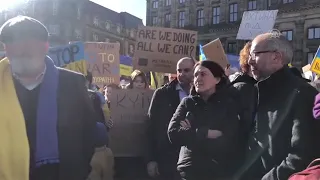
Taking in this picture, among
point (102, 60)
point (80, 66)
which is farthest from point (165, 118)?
point (102, 60)

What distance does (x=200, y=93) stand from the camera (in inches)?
119

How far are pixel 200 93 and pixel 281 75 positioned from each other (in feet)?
2.34

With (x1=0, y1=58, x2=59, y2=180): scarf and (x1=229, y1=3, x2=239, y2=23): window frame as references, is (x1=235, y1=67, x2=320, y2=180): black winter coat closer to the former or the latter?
(x1=0, y1=58, x2=59, y2=180): scarf

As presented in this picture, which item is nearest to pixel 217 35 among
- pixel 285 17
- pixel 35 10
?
pixel 285 17

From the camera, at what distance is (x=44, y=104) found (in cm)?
226

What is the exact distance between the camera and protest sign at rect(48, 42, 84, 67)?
7.27 meters

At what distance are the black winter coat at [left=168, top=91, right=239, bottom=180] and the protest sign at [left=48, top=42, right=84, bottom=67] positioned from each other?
4623mm

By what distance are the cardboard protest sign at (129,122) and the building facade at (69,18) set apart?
41446 millimetres

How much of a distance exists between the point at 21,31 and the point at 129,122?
256 centimetres

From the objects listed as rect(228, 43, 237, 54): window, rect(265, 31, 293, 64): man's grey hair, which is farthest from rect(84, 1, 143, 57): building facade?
rect(265, 31, 293, 64): man's grey hair

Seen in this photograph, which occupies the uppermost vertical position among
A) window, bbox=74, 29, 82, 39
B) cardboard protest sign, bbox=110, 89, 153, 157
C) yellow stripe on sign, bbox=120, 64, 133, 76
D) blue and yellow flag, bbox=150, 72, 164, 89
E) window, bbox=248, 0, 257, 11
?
window, bbox=248, 0, 257, 11

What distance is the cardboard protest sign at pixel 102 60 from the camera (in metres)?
7.29

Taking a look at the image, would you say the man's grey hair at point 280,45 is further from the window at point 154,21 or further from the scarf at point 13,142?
the window at point 154,21

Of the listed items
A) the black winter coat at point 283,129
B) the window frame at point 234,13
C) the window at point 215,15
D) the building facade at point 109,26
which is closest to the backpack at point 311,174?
the black winter coat at point 283,129
